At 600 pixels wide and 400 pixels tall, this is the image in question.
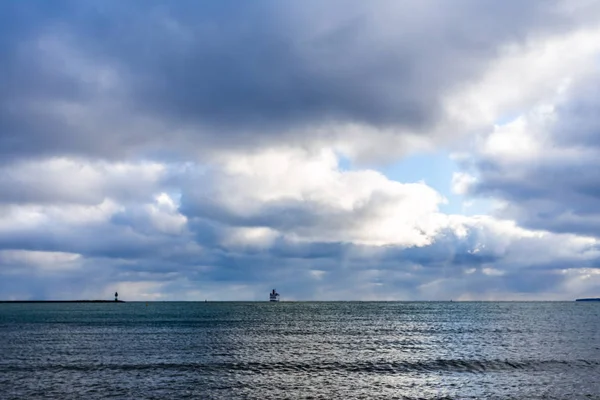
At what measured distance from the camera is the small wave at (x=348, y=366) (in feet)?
213

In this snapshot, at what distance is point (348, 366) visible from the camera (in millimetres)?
68062

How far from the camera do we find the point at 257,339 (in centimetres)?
10275

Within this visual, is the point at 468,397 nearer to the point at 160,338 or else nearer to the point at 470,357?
the point at 470,357

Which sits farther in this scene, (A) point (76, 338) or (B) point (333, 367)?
(A) point (76, 338)

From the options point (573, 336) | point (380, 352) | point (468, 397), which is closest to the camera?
point (468, 397)

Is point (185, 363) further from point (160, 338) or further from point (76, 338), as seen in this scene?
point (76, 338)

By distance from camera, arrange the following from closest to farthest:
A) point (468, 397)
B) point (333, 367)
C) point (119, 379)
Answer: point (468, 397), point (119, 379), point (333, 367)

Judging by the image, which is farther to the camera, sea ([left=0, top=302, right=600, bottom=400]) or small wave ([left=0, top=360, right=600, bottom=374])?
small wave ([left=0, top=360, right=600, bottom=374])

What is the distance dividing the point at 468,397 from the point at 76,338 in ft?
270

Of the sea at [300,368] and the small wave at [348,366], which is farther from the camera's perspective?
the small wave at [348,366]

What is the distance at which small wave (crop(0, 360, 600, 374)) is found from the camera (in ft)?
213

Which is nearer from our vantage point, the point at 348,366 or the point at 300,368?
the point at 300,368

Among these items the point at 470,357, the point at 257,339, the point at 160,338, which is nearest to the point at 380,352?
the point at 470,357

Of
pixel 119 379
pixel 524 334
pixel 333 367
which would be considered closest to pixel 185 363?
pixel 119 379
